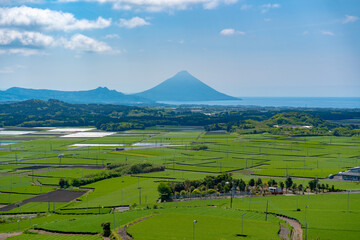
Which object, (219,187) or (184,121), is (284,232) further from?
(184,121)

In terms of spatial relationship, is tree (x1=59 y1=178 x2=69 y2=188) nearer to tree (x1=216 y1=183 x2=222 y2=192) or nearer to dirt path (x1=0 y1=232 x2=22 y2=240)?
dirt path (x1=0 y1=232 x2=22 y2=240)

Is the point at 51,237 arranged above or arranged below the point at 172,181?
below

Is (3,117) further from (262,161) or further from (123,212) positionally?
(123,212)

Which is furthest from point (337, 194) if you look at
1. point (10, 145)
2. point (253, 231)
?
point (10, 145)

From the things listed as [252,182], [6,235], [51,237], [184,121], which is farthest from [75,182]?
[184,121]

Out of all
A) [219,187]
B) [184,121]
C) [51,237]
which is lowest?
[51,237]

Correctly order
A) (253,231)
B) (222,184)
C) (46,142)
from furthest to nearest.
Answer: (46,142)
(222,184)
(253,231)

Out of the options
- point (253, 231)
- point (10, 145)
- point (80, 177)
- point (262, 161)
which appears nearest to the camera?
point (253, 231)

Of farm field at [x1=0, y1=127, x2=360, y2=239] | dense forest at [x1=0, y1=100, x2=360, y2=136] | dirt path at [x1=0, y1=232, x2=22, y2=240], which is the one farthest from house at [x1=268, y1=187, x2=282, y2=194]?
dense forest at [x1=0, y1=100, x2=360, y2=136]
